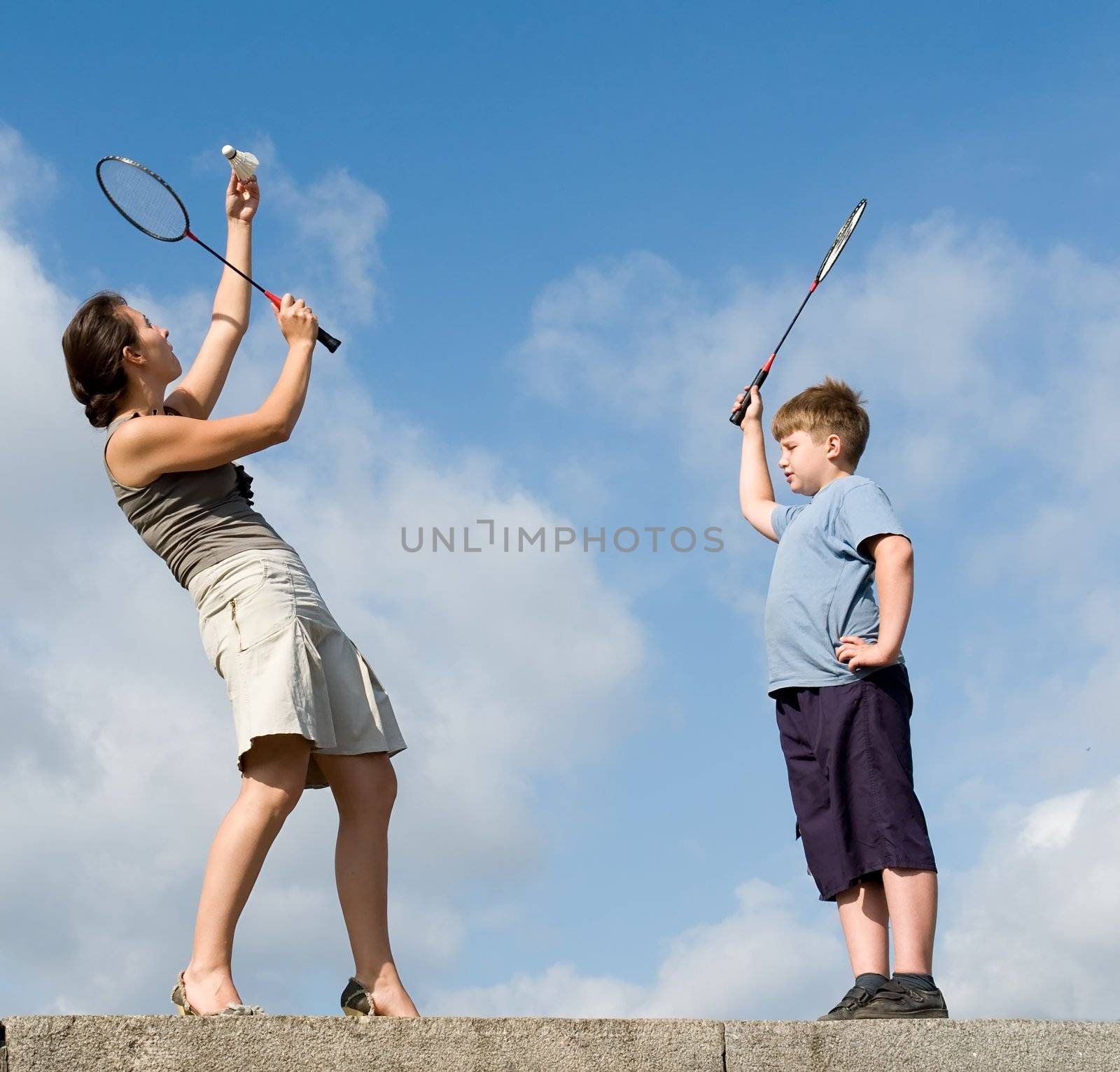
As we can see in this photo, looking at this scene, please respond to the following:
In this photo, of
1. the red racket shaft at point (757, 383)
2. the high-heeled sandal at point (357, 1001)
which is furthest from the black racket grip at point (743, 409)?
the high-heeled sandal at point (357, 1001)

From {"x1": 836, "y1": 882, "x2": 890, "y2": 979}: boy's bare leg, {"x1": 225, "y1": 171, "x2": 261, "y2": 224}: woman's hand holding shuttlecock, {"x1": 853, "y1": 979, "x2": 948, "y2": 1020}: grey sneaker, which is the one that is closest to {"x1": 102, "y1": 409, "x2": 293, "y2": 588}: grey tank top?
{"x1": 225, "y1": 171, "x2": 261, "y2": 224}: woman's hand holding shuttlecock

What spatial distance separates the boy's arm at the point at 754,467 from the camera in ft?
17.4

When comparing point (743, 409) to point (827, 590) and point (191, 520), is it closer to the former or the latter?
point (827, 590)

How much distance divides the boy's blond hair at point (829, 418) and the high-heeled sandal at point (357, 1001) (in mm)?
2436

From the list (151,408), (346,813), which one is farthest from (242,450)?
(346,813)

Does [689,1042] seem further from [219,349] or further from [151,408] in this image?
[219,349]

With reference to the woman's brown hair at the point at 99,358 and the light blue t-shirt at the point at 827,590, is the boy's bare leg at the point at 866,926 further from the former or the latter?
the woman's brown hair at the point at 99,358

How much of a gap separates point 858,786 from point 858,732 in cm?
17

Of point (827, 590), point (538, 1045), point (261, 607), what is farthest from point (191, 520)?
point (827, 590)

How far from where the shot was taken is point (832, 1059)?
351cm

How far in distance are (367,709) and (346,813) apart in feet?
1.06

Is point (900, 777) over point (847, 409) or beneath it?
beneath

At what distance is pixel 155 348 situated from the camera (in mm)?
4156

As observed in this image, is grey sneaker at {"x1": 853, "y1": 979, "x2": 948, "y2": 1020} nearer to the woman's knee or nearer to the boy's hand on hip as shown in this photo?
the boy's hand on hip
